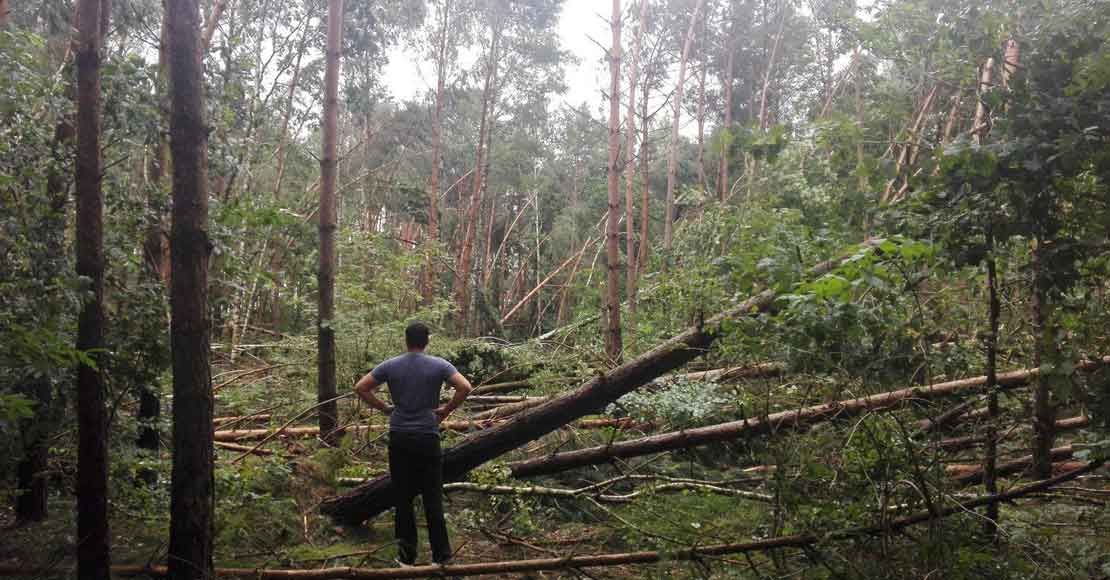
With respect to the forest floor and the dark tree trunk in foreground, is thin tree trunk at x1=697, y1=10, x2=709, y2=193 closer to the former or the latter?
the forest floor

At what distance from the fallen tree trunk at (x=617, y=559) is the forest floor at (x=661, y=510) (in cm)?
8

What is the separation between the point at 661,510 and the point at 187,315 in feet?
12.3

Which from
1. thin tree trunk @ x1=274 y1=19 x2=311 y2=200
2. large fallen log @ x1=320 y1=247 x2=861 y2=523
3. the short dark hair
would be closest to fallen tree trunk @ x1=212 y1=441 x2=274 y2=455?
large fallen log @ x1=320 y1=247 x2=861 y2=523

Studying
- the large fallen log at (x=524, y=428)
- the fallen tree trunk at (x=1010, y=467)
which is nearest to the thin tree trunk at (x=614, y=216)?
the large fallen log at (x=524, y=428)

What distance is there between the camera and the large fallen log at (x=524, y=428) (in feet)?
18.9

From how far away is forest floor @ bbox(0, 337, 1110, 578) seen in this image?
3938 millimetres

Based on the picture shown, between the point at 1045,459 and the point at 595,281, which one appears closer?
the point at 1045,459

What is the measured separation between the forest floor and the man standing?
0.28m

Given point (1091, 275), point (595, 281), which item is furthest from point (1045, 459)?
point (595, 281)

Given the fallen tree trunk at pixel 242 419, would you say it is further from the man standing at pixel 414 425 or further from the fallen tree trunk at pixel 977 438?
the fallen tree trunk at pixel 977 438

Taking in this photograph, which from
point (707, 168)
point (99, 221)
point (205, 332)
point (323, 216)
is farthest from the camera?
point (707, 168)

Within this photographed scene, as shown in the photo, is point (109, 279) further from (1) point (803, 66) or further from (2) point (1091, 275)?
(1) point (803, 66)

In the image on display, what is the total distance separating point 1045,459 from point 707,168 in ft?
77.8

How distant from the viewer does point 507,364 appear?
11.1 meters
